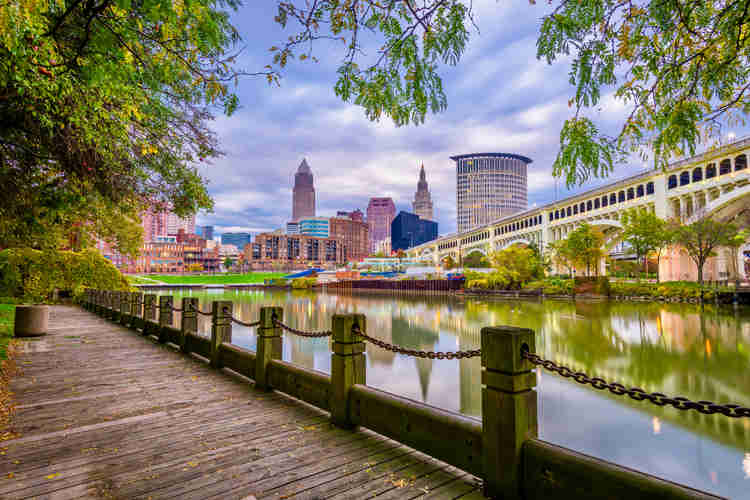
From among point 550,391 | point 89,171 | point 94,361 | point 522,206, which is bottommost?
point 550,391

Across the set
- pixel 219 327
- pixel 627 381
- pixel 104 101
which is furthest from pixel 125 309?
pixel 627 381

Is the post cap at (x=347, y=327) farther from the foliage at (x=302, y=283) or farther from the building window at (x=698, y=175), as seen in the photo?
the foliage at (x=302, y=283)

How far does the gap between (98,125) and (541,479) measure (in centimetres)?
740

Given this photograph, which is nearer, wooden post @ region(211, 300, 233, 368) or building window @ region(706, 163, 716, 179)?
wooden post @ region(211, 300, 233, 368)

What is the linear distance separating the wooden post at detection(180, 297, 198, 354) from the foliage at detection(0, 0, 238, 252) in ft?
7.53

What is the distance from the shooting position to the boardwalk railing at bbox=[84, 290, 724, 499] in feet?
7.84

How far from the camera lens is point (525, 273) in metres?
49.8

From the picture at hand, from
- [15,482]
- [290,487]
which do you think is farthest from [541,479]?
[15,482]

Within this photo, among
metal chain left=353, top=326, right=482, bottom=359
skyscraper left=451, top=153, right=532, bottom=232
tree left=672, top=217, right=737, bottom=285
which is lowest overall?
metal chain left=353, top=326, right=482, bottom=359

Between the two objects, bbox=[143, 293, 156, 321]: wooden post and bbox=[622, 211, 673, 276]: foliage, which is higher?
bbox=[622, 211, 673, 276]: foliage

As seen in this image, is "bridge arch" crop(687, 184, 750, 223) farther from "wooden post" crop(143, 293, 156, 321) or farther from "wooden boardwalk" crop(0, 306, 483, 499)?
"wooden post" crop(143, 293, 156, 321)

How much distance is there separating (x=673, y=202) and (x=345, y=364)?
5278 centimetres

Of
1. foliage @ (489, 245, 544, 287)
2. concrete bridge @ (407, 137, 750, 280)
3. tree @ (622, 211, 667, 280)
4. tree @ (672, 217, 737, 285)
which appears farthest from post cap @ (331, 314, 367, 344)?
foliage @ (489, 245, 544, 287)

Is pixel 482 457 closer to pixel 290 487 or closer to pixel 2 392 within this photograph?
pixel 290 487
